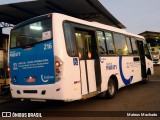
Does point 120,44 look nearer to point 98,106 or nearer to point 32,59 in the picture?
point 98,106

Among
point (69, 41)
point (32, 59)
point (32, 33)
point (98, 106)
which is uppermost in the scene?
point (32, 33)

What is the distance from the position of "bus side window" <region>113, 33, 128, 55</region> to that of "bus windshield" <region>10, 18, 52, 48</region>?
4110 mm

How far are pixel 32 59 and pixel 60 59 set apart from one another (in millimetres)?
1085

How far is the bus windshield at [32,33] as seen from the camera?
7.20m

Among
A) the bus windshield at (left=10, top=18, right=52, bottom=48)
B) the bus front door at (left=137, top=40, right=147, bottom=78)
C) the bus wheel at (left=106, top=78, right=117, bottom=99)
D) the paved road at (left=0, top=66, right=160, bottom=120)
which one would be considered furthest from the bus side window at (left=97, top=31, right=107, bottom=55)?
the bus front door at (left=137, top=40, right=147, bottom=78)

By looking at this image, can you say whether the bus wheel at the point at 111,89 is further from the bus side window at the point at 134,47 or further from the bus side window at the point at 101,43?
the bus side window at the point at 134,47

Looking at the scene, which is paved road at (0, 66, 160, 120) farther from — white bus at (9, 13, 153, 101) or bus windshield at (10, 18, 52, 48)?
bus windshield at (10, 18, 52, 48)

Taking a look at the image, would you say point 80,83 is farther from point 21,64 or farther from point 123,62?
point 123,62

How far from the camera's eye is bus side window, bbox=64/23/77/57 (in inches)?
280

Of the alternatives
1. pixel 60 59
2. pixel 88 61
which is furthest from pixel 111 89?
pixel 60 59

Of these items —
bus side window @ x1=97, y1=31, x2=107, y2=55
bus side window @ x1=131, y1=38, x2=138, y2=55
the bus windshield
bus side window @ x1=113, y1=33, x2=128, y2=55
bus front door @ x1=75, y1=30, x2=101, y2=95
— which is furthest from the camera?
bus side window @ x1=131, y1=38, x2=138, y2=55

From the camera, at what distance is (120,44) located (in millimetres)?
11039

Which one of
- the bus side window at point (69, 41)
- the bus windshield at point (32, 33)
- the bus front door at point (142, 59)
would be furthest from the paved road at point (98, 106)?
the bus front door at point (142, 59)

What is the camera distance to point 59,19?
710 centimetres
